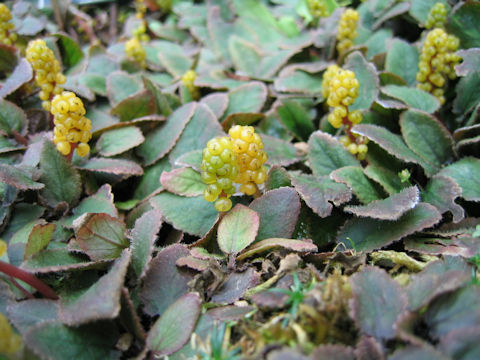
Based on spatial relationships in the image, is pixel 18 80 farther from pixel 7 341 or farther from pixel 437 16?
pixel 437 16

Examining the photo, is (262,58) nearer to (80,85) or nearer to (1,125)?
(80,85)

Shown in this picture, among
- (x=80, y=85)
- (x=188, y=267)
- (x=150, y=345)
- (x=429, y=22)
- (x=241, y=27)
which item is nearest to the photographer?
(x=150, y=345)

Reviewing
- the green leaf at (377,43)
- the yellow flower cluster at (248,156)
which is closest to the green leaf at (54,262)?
the yellow flower cluster at (248,156)

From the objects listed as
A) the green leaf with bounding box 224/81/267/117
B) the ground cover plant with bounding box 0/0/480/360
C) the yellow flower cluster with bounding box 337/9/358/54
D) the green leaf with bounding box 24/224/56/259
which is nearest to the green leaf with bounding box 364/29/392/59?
the ground cover plant with bounding box 0/0/480/360

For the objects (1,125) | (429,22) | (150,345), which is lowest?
(150,345)

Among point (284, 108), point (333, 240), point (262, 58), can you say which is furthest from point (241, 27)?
point (333, 240)

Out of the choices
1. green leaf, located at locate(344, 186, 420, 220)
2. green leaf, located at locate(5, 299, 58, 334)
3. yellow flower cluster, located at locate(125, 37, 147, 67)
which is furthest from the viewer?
yellow flower cluster, located at locate(125, 37, 147, 67)

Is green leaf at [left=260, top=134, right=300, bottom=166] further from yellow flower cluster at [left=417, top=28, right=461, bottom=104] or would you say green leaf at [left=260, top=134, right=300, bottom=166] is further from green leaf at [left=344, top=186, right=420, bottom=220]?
yellow flower cluster at [left=417, top=28, right=461, bottom=104]
